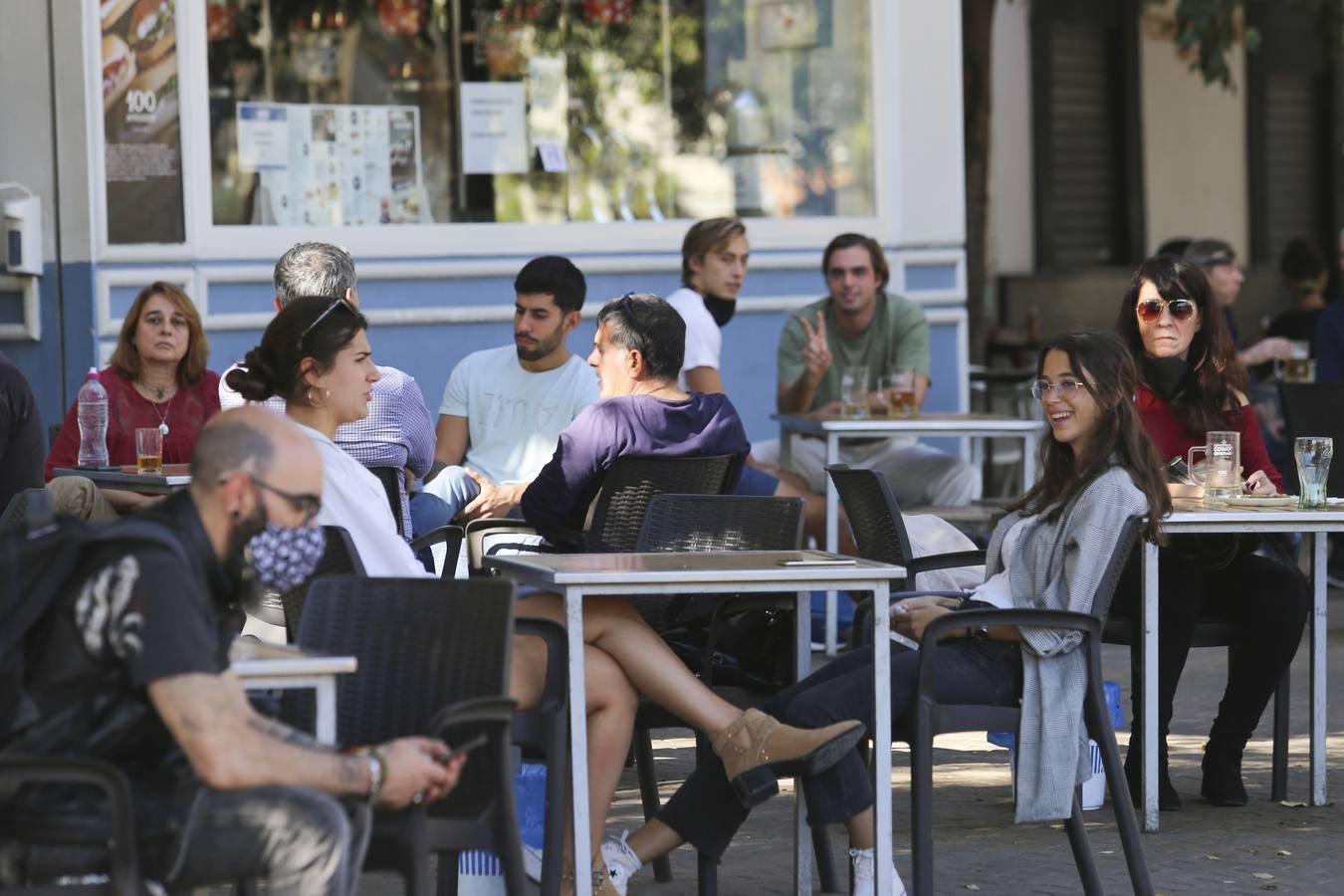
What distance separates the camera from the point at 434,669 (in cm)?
422

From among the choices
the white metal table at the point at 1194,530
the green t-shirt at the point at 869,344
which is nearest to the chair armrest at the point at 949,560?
the white metal table at the point at 1194,530

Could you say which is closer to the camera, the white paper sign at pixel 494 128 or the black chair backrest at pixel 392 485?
the black chair backrest at pixel 392 485

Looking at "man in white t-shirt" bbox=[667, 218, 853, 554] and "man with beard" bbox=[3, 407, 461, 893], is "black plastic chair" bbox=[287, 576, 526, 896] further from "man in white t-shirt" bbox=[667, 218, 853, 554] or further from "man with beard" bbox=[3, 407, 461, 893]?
"man in white t-shirt" bbox=[667, 218, 853, 554]

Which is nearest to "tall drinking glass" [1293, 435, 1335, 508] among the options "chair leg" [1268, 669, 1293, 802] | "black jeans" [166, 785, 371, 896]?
"chair leg" [1268, 669, 1293, 802]

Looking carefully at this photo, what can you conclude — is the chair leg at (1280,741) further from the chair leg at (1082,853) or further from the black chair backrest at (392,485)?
the black chair backrest at (392,485)

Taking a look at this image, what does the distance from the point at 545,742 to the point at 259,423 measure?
1385mm

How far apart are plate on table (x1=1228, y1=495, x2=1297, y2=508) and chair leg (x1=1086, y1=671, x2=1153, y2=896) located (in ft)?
4.14

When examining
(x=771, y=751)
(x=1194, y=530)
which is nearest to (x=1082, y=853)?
(x=771, y=751)

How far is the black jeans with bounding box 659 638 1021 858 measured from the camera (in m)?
4.91

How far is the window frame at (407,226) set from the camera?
9242mm

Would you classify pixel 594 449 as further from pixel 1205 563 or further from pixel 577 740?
pixel 1205 563

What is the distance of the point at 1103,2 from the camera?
56.0ft

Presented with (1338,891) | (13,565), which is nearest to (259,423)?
(13,565)

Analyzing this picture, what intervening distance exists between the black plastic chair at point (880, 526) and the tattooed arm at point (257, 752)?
230cm
